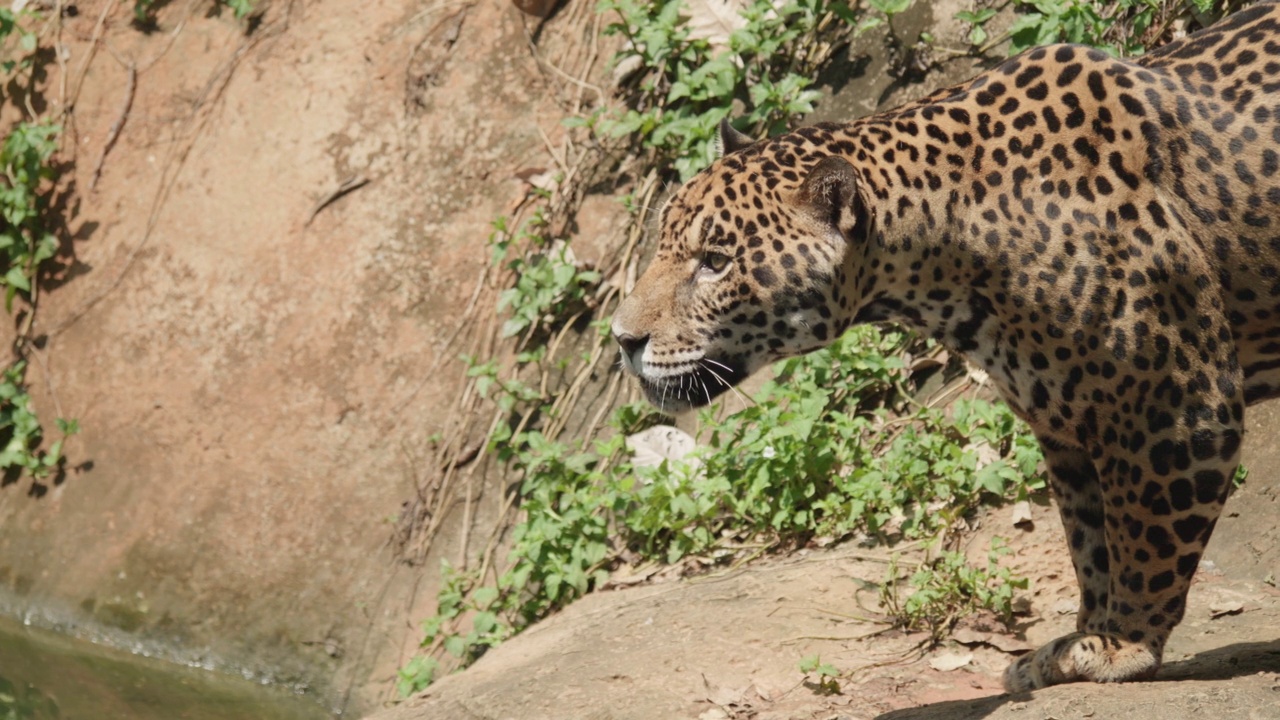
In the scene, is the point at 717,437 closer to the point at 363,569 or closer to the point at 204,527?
the point at 363,569

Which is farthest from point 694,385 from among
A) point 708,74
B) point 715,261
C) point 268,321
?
point 268,321

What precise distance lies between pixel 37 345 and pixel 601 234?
4.68 m

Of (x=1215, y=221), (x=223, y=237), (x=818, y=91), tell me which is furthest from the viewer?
(x=223, y=237)

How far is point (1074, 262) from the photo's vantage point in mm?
5254

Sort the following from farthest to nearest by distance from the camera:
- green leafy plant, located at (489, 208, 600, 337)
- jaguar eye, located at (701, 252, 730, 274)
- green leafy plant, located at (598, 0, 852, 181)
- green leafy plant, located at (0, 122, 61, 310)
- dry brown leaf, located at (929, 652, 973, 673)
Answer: green leafy plant, located at (0, 122, 61, 310), green leafy plant, located at (489, 208, 600, 337), green leafy plant, located at (598, 0, 852, 181), dry brown leaf, located at (929, 652, 973, 673), jaguar eye, located at (701, 252, 730, 274)

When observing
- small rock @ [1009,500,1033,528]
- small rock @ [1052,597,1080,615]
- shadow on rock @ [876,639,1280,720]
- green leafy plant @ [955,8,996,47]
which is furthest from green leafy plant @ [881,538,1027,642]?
green leafy plant @ [955,8,996,47]

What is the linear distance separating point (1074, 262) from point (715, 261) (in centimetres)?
135

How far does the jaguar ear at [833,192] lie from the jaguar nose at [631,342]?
861 millimetres

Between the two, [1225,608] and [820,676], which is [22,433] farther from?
[1225,608]

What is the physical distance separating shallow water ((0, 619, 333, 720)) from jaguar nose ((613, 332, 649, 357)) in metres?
4.48

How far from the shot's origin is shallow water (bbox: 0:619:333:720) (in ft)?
29.3

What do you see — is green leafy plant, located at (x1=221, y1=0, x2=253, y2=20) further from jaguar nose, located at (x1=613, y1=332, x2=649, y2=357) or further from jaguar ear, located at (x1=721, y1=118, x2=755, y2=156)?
jaguar nose, located at (x1=613, y1=332, x2=649, y2=357)

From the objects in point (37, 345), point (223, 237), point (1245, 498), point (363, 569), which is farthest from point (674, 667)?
point (37, 345)

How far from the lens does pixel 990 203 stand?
543 centimetres
